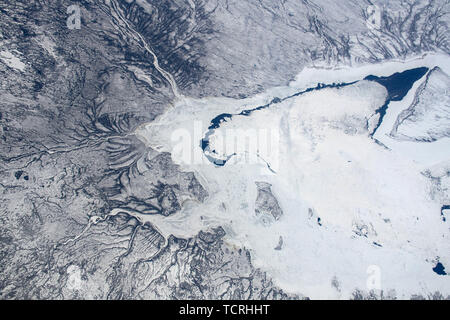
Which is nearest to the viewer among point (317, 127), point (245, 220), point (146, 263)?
point (146, 263)

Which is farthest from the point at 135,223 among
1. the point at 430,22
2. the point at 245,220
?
the point at 430,22

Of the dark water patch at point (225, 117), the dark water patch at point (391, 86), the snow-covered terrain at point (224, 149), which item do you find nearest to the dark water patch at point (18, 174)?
the snow-covered terrain at point (224, 149)

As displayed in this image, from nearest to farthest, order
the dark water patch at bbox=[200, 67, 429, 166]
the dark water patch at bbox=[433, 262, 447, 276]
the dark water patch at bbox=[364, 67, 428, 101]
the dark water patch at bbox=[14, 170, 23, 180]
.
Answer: the dark water patch at bbox=[14, 170, 23, 180] < the dark water patch at bbox=[433, 262, 447, 276] < the dark water patch at bbox=[200, 67, 429, 166] < the dark water patch at bbox=[364, 67, 428, 101]

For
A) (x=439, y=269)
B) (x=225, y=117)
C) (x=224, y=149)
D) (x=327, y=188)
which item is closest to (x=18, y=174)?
(x=224, y=149)

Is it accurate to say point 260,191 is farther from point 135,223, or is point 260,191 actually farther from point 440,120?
point 440,120

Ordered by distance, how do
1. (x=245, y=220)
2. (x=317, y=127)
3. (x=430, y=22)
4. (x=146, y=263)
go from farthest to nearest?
(x=430, y=22), (x=317, y=127), (x=245, y=220), (x=146, y=263)

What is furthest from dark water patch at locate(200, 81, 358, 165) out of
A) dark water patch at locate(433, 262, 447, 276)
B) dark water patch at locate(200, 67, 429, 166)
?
dark water patch at locate(433, 262, 447, 276)

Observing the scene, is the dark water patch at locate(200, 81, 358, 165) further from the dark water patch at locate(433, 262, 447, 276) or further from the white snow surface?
the dark water patch at locate(433, 262, 447, 276)
